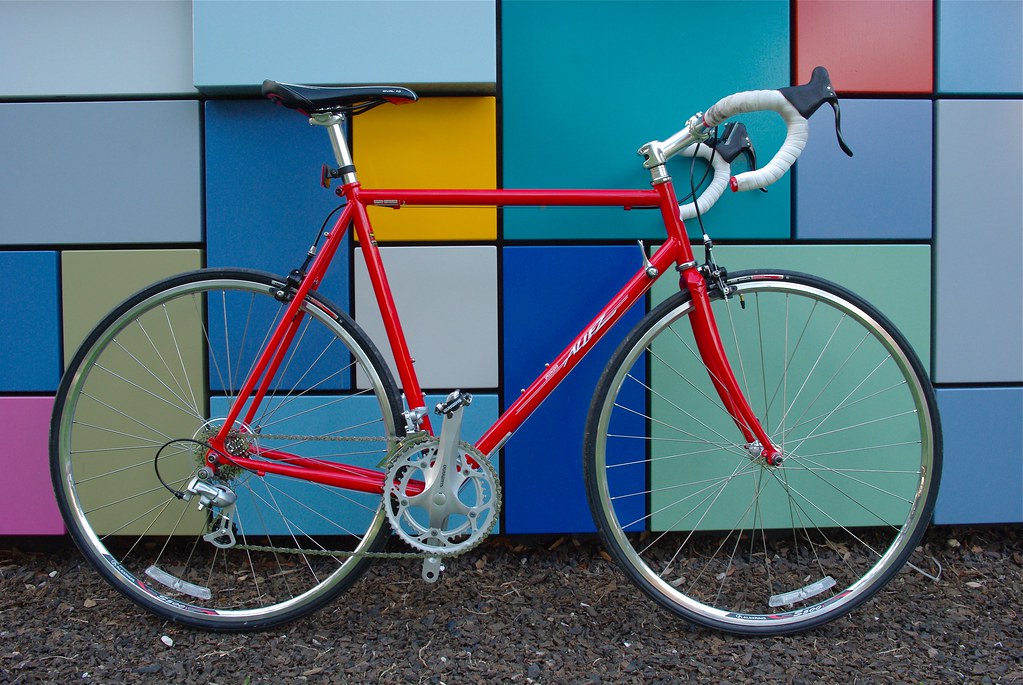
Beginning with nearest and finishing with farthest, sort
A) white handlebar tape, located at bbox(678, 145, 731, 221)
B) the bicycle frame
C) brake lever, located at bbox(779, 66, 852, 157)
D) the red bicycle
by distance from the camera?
brake lever, located at bbox(779, 66, 852, 157) → the bicycle frame → white handlebar tape, located at bbox(678, 145, 731, 221) → the red bicycle

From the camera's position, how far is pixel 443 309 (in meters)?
1.96

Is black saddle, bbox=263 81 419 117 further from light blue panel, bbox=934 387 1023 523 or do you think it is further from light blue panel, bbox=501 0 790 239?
light blue panel, bbox=934 387 1023 523

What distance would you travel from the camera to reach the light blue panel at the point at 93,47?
76.0 inches

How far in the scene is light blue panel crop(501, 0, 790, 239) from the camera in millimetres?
1935

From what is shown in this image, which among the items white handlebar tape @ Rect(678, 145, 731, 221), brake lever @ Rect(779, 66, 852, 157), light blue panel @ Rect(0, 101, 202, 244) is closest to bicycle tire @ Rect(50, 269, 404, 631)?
light blue panel @ Rect(0, 101, 202, 244)

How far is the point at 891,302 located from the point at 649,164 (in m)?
0.83

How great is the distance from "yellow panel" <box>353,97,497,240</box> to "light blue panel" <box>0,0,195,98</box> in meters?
0.50

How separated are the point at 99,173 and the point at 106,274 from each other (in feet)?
0.85

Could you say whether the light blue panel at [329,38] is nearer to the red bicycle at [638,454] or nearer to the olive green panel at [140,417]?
the red bicycle at [638,454]

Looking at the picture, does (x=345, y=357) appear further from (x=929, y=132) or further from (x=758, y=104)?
(x=929, y=132)

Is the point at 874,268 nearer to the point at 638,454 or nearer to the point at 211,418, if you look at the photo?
the point at 638,454

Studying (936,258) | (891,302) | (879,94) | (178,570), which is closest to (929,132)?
(879,94)

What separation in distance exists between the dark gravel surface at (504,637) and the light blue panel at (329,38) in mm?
1273

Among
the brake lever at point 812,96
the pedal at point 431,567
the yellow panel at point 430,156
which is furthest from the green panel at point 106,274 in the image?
the brake lever at point 812,96
